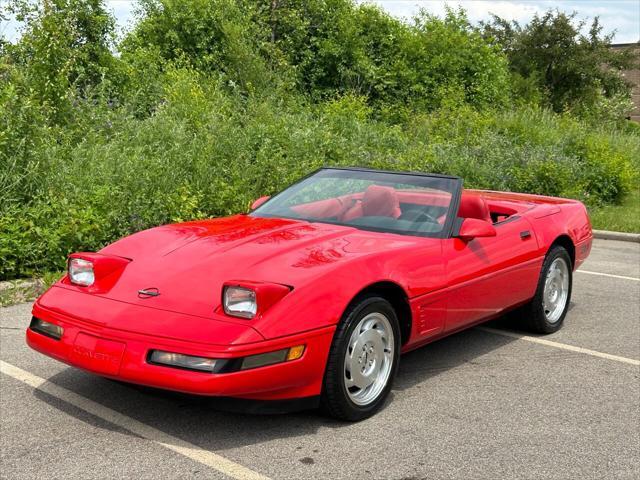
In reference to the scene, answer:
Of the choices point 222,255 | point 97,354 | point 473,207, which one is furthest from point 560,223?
point 97,354

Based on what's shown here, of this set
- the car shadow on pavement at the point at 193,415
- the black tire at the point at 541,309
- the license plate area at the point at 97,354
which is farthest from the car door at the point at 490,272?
the license plate area at the point at 97,354

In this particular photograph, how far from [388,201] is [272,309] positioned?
5.57ft

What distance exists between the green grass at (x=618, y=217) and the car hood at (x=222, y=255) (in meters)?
9.15

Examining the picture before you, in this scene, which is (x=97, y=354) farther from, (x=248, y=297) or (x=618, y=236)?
(x=618, y=236)

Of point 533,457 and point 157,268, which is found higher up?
point 157,268

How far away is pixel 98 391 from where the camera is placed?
455 cm

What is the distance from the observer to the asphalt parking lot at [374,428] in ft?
12.0

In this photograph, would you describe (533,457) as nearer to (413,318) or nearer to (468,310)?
(413,318)

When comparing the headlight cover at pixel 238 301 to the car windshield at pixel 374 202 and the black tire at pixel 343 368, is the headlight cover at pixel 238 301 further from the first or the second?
the car windshield at pixel 374 202

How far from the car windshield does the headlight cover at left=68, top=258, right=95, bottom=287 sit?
1440 mm

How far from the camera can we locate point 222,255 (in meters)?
4.37

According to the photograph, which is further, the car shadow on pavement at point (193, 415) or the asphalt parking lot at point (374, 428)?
the car shadow on pavement at point (193, 415)

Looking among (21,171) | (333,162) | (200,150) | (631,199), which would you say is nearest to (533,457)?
(21,171)

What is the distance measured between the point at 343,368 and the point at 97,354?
1214 millimetres
